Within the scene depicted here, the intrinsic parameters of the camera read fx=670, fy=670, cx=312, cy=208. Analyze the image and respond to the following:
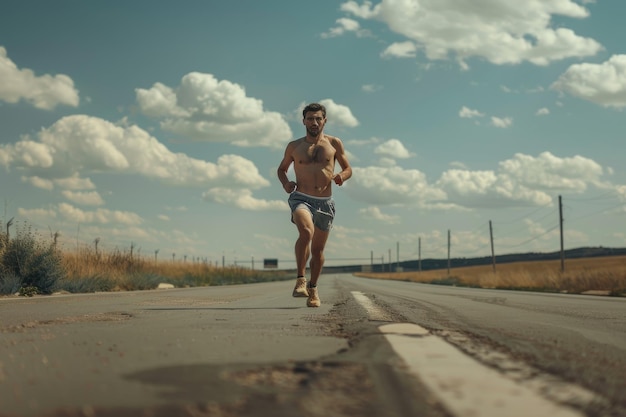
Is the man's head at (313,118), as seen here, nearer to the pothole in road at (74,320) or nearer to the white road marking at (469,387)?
the pothole in road at (74,320)

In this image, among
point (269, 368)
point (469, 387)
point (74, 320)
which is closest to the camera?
point (469, 387)

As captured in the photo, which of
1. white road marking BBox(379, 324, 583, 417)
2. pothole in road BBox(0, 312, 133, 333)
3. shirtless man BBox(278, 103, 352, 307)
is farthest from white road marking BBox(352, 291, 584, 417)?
shirtless man BBox(278, 103, 352, 307)

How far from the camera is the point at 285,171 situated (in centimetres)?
802

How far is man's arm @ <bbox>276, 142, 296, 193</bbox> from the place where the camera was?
7715 mm

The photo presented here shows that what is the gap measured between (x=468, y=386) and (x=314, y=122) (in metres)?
5.30

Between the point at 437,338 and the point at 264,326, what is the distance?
1.54 metres

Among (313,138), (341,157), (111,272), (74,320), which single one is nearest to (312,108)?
(313,138)

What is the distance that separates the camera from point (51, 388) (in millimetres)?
2656

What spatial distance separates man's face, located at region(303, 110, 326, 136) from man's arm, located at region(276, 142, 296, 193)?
11.8 inches

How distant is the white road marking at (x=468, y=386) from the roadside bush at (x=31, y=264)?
1390 centimetres

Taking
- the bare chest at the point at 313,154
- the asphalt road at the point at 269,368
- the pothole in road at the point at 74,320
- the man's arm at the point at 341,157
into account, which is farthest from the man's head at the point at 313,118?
the pothole in road at the point at 74,320

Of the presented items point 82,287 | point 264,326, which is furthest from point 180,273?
point 264,326

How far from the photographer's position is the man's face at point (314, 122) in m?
7.57

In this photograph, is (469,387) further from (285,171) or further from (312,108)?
(285,171)
